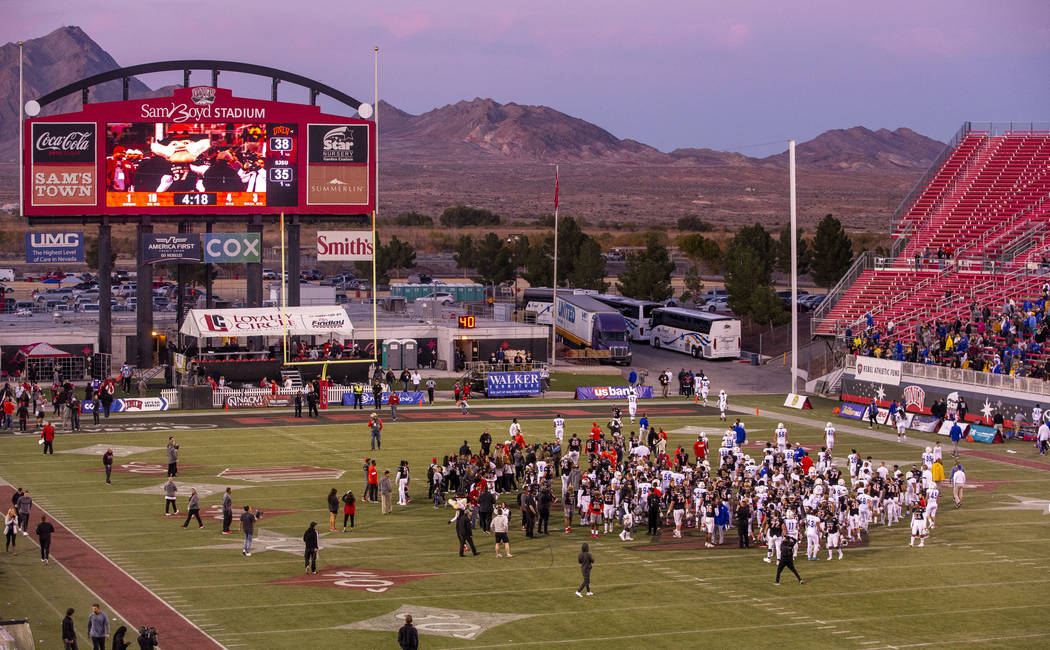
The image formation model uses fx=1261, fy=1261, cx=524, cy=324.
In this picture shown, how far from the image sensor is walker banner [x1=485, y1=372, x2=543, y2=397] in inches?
2270

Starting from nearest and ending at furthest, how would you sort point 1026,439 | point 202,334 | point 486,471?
point 486,471 < point 1026,439 < point 202,334

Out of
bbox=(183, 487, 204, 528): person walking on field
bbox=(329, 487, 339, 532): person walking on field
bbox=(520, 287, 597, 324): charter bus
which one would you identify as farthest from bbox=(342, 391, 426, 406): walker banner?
bbox=(329, 487, 339, 532): person walking on field

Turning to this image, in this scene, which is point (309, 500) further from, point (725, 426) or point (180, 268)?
point (180, 268)

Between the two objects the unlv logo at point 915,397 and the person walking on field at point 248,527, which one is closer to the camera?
the person walking on field at point 248,527

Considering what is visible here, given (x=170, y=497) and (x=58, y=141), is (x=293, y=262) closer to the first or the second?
(x=58, y=141)

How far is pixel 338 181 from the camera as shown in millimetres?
59188

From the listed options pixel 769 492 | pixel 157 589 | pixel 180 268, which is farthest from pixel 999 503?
pixel 180 268

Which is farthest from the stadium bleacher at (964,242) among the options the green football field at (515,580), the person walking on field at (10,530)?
the person walking on field at (10,530)

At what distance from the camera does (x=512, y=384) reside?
57875 millimetres

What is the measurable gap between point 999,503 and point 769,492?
8801 millimetres

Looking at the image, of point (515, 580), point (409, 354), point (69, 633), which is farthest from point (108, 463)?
point (409, 354)

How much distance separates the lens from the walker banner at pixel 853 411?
52.1 metres

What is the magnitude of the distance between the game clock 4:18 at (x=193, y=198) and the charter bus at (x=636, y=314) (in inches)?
1176

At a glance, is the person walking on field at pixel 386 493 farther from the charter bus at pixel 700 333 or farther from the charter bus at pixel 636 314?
the charter bus at pixel 636 314
